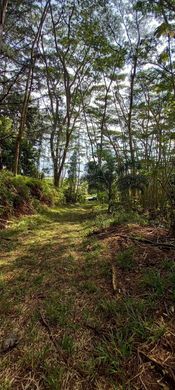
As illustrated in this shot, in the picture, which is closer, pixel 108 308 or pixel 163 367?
pixel 163 367

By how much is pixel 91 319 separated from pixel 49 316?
0.35 m

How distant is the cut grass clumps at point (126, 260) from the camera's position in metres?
2.70

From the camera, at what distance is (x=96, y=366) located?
1.47 meters

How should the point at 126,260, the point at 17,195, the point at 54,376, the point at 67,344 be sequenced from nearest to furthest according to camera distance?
the point at 54,376
the point at 67,344
the point at 126,260
the point at 17,195

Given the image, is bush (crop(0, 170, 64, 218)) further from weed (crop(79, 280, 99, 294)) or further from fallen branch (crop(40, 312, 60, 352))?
fallen branch (crop(40, 312, 60, 352))

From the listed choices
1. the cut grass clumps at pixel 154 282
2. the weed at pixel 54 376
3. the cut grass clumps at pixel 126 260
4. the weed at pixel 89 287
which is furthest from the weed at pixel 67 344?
the cut grass clumps at pixel 126 260

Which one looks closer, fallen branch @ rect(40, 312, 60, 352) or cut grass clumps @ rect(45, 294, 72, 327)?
fallen branch @ rect(40, 312, 60, 352)

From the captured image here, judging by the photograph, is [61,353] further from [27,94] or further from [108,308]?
[27,94]

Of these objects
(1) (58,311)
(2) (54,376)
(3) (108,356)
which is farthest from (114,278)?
(2) (54,376)

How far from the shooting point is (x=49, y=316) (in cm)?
196

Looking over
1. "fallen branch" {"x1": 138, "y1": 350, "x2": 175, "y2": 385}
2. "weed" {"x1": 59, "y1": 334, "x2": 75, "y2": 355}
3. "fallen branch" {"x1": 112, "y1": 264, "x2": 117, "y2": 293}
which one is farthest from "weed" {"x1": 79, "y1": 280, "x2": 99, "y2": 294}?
"fallen branch" {"x1": 138, "y1": 350, "x2": 175, "y2": 385}

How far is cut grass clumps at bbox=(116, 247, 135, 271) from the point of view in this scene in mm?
2697

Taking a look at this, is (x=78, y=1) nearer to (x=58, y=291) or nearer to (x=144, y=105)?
(x=144, y=105)

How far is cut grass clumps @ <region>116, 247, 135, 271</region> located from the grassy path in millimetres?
214
